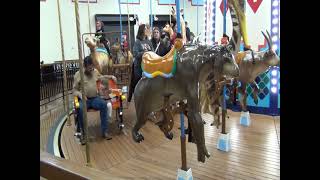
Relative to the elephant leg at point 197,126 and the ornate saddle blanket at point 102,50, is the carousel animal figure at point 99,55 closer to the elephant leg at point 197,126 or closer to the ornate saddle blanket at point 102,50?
the ornate saddle blanket at point 102,50

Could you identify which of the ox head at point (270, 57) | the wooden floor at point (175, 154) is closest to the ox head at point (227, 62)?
the wooden floor at point (175, 154)

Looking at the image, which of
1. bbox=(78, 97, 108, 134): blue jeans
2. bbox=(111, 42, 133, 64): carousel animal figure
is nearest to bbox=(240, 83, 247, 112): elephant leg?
bbox=(78, 97, 108, 134): blue jeans

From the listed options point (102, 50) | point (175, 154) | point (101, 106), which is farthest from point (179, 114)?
point (102, 50)

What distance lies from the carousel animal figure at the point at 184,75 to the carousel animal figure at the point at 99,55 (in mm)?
2348

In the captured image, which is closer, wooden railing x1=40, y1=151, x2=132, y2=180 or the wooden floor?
wooden railing x1=40, y1=151, x2=132, y2=180

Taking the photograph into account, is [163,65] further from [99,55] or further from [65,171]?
[99,55]

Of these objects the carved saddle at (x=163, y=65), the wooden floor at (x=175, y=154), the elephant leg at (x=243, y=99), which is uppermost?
the carved saddle at (x=163, y=65)

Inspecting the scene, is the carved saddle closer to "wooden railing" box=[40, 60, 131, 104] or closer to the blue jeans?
the blue jeans

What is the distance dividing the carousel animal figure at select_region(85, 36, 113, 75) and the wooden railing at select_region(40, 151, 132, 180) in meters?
3.00

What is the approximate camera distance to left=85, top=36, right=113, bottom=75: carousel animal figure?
402 cm

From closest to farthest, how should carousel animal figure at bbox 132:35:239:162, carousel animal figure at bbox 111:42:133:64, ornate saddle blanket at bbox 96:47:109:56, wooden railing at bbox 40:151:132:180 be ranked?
wooden railing at bbox 40:151:132:180, carousel animal figure at bbox 132:35:239:162, ornate saddle blanket at bbox 96:47:109:56, carousel animal figure at bbox 111:42:133:64

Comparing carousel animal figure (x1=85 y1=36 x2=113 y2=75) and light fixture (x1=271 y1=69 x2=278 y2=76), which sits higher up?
carousel animal figure (x1=85 y1=36 x2=113 y2=75)

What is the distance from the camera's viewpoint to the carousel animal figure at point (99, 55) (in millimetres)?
4023
